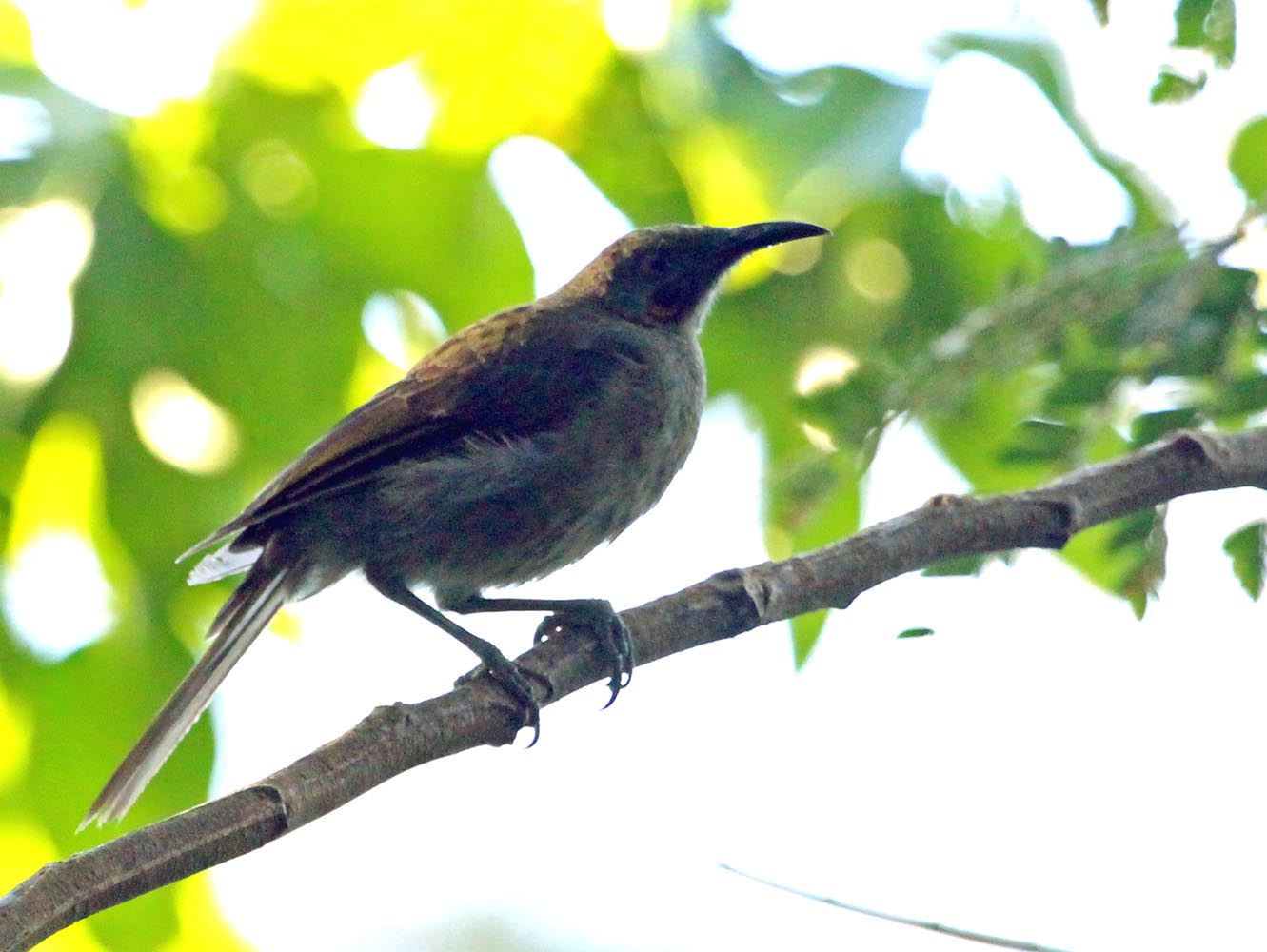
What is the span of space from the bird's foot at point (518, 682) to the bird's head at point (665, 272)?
67.0 inches

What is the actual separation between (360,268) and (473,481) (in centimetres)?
72

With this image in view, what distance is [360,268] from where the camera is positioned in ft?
12.2

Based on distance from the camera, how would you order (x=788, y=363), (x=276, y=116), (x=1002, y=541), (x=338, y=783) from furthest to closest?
(x=788, y=363), (x=276, y=116), (x=1002, y=541), (x=338, y=783)

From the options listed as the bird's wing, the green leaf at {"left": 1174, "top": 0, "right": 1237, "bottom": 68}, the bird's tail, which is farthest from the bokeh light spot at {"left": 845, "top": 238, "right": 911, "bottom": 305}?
the bird's tail

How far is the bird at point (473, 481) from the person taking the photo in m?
4.05

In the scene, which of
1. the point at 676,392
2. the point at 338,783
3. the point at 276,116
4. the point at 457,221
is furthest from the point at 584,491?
the point at 338,783

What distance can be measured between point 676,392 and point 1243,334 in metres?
1.74

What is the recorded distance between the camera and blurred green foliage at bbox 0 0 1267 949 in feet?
11.5

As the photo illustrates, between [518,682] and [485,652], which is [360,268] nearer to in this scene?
[485,652]

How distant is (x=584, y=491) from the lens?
409 cm

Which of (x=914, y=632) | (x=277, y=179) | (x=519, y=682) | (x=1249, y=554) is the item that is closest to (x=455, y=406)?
(x=277, y=179)

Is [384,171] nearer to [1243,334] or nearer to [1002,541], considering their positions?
[1002,541]

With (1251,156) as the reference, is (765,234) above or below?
above

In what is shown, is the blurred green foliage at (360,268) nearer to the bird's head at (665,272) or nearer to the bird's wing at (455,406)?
the bird's wing at (455,406)
